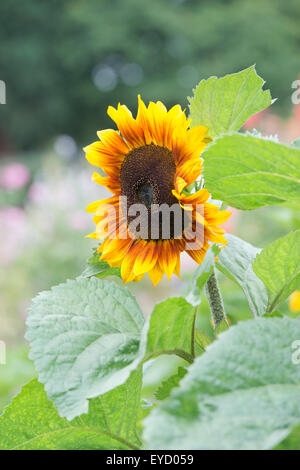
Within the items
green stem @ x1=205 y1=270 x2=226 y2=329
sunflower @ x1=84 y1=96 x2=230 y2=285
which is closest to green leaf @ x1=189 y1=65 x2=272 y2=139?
sunflower @ x1=84 y1=96 x2=230 y2=285

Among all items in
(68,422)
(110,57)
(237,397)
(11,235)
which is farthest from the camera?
(110,57)

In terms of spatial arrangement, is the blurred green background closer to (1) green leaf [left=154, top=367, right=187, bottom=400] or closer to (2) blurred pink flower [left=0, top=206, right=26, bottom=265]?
(2) blurred pink flower [left=0, top=206, right=26, bottom=265]

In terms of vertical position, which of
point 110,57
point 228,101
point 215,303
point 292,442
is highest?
point 110,57

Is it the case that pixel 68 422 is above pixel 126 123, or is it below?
below

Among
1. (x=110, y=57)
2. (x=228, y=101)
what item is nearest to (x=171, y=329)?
(x=228, y=101)

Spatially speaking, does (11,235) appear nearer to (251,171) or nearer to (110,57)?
(251,171)

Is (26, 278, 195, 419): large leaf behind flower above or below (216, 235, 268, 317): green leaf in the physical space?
below
